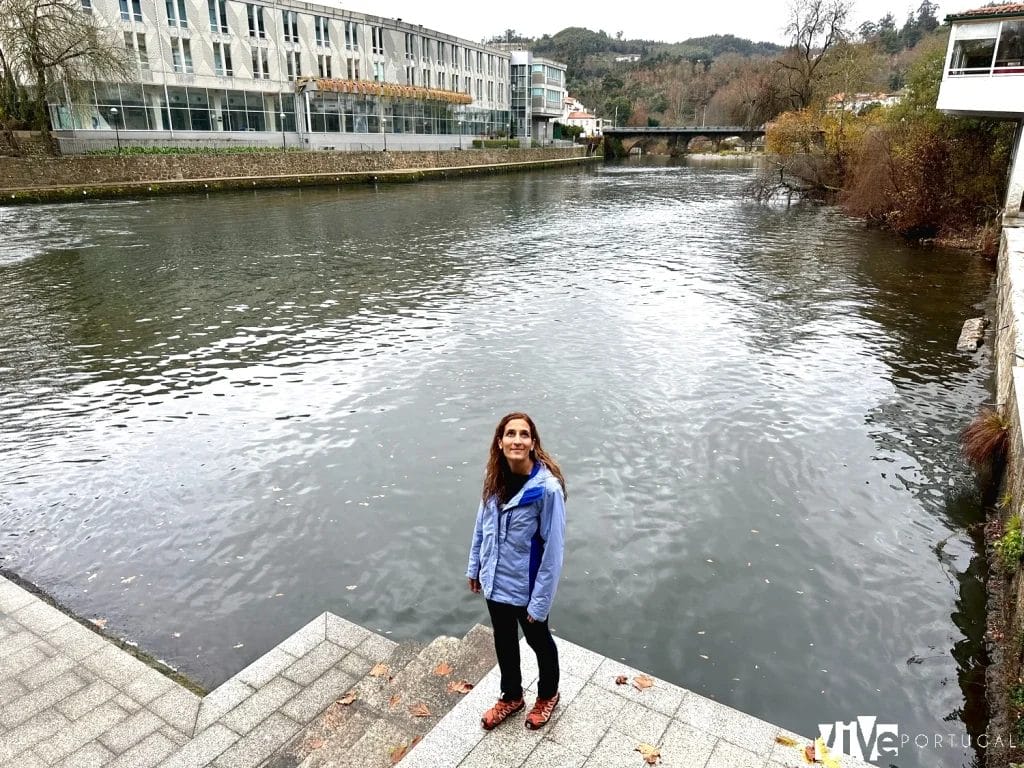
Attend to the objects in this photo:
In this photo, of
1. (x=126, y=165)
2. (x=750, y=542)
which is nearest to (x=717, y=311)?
(x=750, y=542)

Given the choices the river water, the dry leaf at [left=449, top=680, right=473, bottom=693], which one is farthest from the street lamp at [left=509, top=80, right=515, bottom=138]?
the dry leaf at [left=449, top=680, right=473, bottom=693]

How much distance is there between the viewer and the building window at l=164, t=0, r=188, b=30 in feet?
157

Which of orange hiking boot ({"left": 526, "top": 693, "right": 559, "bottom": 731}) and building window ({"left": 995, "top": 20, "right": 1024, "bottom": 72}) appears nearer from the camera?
orange hiking boot ({"left": 526, "top": 693, "right": 559, "bottom": 731})

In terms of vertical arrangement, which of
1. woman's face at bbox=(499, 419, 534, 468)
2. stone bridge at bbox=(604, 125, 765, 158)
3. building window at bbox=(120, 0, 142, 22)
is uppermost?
building window at bbox=(120, 0, 142, 22)

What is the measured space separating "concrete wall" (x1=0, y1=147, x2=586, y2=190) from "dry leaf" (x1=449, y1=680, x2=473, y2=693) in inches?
1603

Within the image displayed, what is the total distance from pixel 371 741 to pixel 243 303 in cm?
1407

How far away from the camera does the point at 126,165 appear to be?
128ft

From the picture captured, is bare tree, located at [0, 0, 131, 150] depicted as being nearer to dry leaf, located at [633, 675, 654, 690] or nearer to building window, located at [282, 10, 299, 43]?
building window, located at [282, 10, 299, 43]

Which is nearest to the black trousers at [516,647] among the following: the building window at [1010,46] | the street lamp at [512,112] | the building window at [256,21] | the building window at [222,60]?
the building window at [1010,46]

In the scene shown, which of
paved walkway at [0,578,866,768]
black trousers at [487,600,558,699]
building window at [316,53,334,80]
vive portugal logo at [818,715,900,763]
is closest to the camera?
paved walkway at [0,578,866,768]

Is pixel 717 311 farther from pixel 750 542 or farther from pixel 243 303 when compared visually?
pixel 243 303

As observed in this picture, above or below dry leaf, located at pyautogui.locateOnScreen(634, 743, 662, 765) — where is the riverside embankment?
above

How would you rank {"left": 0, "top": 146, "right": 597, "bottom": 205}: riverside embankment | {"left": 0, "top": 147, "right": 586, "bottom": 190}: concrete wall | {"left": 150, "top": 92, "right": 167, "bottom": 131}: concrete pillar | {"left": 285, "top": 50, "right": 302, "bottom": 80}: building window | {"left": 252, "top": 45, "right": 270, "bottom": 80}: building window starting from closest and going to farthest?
{"left": 0, "top": 146, "right": 597, "bottom": 205}: riverside embankment < {"left": 0, "top": 147, "right": 586, "bottom": 190}: concrete wall < {"left": 150, "top": 92, "right": 167, "bottom": 131}: concrete pillar < {"left": 252, "top": 45, "right": 270, "bottom": 80}: building window < {"left": 285, "top": 50, "right": 302, "bottom": 80}: building window

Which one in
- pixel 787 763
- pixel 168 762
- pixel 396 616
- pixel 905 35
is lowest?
pixel 396 616
